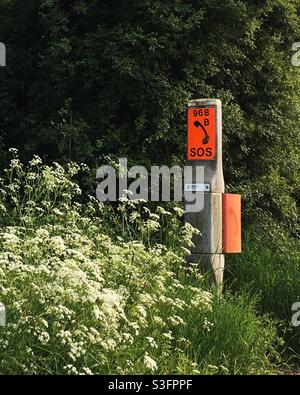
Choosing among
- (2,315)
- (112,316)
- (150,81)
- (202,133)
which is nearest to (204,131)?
(202,133)

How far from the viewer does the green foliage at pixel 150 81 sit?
25.8ft

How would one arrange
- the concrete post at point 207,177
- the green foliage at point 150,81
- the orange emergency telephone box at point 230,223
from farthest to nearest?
the green foliage at point 150,81, the orange emergency telephone box at point 230,223, the concrete post at point 207,177

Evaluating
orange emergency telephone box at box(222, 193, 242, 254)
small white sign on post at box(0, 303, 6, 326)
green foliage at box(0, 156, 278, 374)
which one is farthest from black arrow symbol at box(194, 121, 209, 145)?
small white sign on post at box(0, 303, 6, 326)

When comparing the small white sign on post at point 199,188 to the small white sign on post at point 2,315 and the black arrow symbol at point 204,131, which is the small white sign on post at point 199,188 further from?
the small white sign on post at point 2,315

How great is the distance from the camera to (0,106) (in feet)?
27.9

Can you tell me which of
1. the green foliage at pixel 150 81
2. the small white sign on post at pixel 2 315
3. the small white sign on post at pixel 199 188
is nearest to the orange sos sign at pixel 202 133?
the small white sign on post at pixel 199 188

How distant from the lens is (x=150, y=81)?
785 cm

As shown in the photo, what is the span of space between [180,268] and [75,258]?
60.3 inches

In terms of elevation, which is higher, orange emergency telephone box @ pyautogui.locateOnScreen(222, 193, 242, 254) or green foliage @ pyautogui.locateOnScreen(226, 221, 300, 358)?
orange emergency telephone box @ pyautogui.locateOnScreen(222, 193, 242, 254)

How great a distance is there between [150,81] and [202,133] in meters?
1.77

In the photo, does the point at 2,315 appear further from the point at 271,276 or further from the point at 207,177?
the point at 271,276

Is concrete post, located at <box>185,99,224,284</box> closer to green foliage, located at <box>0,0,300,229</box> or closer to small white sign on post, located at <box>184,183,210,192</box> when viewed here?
small white sign on post, located at <box>184,183,210,192</box>

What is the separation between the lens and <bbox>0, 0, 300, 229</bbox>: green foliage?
7.85 m
